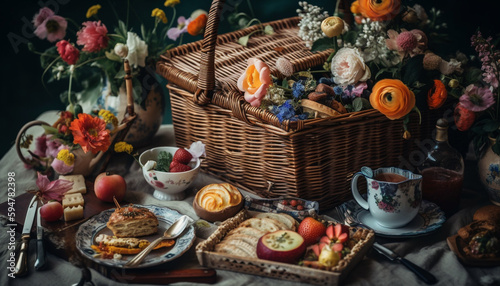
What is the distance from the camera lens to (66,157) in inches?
69.1

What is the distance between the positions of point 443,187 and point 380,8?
0.64 metres

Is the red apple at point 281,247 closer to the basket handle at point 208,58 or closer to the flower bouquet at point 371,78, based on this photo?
the flower bouquet at point 371,78

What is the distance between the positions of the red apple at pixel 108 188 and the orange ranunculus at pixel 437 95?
110cm

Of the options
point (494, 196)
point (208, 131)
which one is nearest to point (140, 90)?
point (208, 131)

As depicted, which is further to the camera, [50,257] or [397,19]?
[397,19]

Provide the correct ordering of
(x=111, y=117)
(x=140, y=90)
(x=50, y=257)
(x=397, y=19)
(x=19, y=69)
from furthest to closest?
(x=19, y=69), (x=140, y=90), (x=111, y=117), (x=397, y=19), (x=50, y=257)

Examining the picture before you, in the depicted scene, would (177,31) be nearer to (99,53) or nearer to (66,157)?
(99,53)

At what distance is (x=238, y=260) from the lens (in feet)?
4.11

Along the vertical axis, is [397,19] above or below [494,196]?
above

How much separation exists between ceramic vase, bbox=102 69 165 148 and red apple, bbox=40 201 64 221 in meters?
0.59

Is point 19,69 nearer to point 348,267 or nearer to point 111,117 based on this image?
point 111,117

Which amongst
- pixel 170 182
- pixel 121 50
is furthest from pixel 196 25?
pixel 170 182

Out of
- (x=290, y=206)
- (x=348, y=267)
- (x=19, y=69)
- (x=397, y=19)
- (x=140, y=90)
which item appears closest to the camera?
(x=348, y=267)

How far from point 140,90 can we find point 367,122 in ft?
3.23
